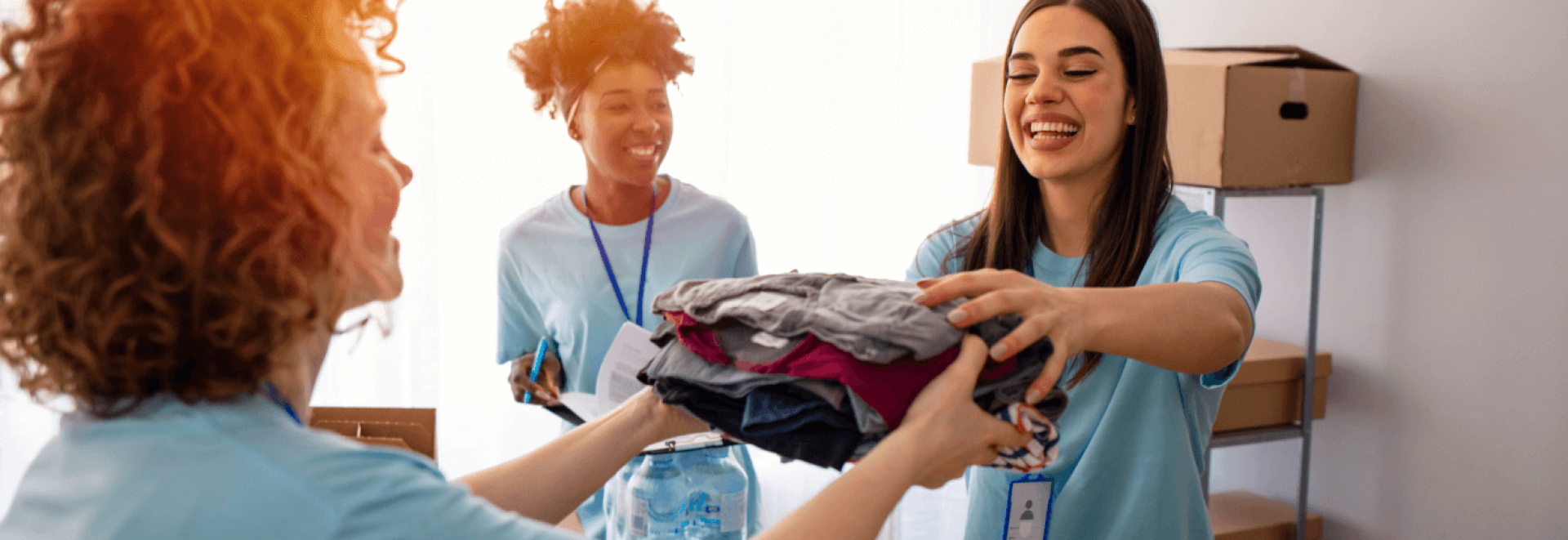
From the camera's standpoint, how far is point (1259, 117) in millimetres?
2354

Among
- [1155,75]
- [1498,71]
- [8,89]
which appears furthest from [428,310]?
[1498,71]

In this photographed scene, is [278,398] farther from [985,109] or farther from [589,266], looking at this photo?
[985,109]

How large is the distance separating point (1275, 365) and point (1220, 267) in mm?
1522

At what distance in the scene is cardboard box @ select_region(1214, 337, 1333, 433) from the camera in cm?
252

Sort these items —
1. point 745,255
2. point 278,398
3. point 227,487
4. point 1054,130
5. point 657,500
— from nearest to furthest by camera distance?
point 227,487 → point 278,398 → point 1054,130 → point 657,500 → point 745,255

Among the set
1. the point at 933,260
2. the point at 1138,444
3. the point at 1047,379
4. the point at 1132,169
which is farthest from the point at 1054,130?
the point at 1047,379

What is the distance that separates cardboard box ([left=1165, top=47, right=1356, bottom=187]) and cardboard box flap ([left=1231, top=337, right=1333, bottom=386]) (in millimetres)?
425

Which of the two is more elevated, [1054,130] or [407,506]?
[1054,130]

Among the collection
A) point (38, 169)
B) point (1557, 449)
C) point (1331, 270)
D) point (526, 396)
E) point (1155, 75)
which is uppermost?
point (1155, 75)

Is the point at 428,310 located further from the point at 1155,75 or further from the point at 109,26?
the point at 109,26

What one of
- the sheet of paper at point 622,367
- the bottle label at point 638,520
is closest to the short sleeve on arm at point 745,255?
the sheet of paper at point 622,367

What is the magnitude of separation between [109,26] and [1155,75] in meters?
1.25

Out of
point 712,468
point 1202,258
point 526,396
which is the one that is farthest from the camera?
point 526,396

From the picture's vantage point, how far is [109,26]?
2.18ft
